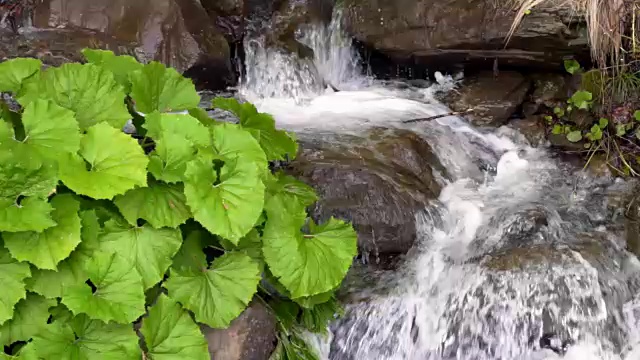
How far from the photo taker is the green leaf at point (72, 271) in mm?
1953

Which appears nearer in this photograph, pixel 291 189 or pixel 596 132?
pixel 291 189

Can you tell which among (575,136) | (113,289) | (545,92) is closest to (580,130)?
(575,136)

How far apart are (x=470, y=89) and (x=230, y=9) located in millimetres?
2042

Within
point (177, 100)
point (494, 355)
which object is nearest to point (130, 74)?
point (177, 100)

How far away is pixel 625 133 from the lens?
→ 152 inches

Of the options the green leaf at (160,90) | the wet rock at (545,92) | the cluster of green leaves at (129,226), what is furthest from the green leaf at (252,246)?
the wet rock at (545,92)

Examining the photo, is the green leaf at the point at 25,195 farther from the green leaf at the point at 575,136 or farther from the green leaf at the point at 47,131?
the green leaf at the point at 575,136

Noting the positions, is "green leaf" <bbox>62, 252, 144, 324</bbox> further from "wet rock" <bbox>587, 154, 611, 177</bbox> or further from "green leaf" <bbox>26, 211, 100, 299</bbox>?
"wet rock" <bbox>587, 154, 611, 177</bbox>

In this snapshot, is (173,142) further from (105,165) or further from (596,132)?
(596,132)

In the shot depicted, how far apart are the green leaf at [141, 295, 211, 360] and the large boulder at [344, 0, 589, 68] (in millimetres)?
3046

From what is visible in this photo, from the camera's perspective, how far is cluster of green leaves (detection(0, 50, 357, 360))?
6.26ft

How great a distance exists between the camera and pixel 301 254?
226 centimetres

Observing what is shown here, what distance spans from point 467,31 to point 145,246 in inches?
118

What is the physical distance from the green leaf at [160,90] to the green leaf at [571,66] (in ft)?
9.02
